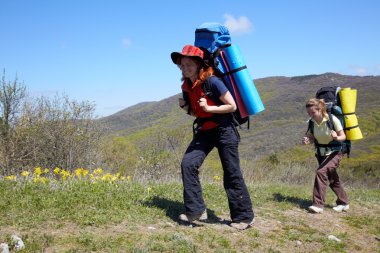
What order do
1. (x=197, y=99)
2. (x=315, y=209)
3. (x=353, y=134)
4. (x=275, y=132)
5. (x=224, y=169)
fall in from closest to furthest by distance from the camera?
(x=197, y=99) → (x=224, y=169) → (x=315, y=209) → (x=353, y=134) → (x=275, y=132)

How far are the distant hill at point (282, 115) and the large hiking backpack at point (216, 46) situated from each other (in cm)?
3523

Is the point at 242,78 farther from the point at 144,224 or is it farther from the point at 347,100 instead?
the point at 347,100

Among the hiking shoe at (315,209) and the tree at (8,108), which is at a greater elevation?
the tree at (8,108)

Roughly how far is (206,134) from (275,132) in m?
60.1

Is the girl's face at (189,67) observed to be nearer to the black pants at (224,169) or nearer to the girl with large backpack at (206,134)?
the girl with large backpack at (206,134)

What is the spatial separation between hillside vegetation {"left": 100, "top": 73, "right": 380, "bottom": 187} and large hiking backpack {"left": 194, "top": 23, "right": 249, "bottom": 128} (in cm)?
905

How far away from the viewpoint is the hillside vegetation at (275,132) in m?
16.6

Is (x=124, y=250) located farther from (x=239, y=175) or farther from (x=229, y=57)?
(x=229, y=57)

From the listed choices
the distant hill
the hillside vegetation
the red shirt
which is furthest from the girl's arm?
the distant hill

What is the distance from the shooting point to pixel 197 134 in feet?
15.7

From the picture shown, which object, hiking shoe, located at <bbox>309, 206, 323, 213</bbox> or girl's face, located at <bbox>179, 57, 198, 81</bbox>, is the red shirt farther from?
hiking shoe, located at <bbox>309, 206, 323, 213</bbox>

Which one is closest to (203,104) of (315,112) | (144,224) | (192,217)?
(192,217)

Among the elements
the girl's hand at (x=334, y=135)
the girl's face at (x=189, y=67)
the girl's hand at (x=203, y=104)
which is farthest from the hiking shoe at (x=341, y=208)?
the girl's face at (x=189, y=67)

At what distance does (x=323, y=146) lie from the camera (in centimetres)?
639
